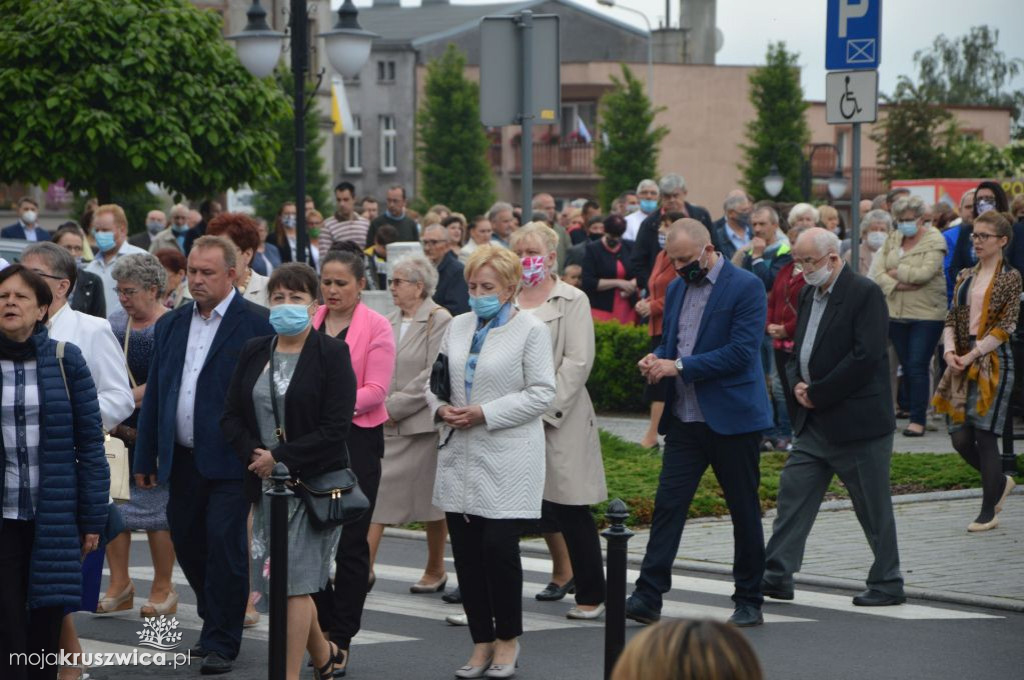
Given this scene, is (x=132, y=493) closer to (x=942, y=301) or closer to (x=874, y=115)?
(x=874, y=115)

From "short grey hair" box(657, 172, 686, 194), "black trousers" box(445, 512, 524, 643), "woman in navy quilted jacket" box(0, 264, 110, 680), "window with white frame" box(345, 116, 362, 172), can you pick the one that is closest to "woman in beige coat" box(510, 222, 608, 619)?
"black trousers" box(445, 512, 524, 643)

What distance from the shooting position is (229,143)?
22.6m

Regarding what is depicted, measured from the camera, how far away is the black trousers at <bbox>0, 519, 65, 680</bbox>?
6.61 m

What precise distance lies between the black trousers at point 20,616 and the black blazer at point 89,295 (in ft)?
18.4

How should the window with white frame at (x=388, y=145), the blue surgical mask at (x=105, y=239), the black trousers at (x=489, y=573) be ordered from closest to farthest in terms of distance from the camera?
the black trousers at (x=489, y=573) < the blue surgical mask at (x=105, y=239) < the window with white frame at (x=388, y=145)

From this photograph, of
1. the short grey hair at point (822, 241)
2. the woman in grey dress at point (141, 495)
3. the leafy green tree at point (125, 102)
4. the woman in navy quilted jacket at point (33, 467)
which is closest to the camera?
the woman in navy quilted jacket at point (33, 467)

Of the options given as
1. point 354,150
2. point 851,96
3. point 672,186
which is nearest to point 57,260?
point 851,96

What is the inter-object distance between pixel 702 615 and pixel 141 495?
3.40m

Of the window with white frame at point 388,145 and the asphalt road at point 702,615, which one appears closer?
the asphalt road at point 702,615

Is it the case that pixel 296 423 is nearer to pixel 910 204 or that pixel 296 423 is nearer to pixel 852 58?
pixel 852 58

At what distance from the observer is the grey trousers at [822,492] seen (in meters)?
9.27

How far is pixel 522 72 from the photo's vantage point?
12.4 metres

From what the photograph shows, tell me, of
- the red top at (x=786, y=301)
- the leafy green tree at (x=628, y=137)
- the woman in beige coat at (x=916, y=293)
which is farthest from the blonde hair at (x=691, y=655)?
the leafy green tree at (x=628, y=137)

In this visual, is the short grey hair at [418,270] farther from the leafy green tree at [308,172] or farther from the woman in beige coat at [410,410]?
the leafy green tree at [308,172]
